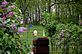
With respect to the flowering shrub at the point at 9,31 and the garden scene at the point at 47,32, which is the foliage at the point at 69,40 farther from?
the flowering shrub at the point at 9,31

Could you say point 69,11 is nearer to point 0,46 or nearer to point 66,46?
point 66,46

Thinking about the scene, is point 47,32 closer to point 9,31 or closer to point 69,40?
point 69,40

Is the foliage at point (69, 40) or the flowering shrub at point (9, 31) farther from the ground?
the flowering shrub at point (9, 31)

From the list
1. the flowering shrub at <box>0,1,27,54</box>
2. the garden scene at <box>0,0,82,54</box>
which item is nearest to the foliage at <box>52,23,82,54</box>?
the garden scene at <box>0,0,82,54</box>

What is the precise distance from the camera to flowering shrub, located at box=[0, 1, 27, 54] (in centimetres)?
212

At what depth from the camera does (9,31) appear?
225cm

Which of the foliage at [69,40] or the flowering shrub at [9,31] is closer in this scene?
the flowering shrub at [9,31]

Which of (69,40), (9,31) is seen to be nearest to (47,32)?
(69,40)

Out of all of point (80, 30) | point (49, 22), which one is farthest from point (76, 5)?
point (49, 22)

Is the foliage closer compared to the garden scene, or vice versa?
the garden scene

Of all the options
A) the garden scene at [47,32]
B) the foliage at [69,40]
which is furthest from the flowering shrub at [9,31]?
the foliage at [69,40]

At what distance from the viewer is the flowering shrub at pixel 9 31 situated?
212 centimetres

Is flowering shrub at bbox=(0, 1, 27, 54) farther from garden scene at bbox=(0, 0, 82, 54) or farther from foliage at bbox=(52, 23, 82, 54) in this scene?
foliage at bbox=(52, 23, 82, 54)

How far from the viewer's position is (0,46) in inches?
82.0
